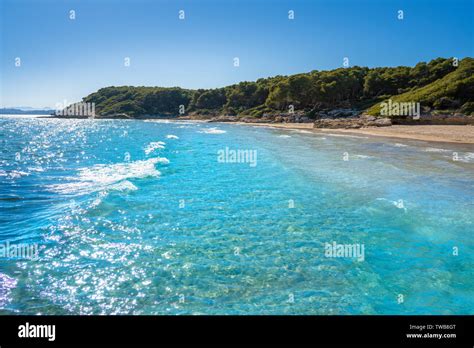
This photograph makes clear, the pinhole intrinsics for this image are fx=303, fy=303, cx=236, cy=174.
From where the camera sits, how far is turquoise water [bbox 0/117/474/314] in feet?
22.9

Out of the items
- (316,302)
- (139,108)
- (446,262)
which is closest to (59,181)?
(316,302)

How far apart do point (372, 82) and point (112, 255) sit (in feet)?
352

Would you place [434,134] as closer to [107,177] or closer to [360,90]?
[107,177]

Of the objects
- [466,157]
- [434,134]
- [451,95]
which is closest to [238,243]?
[466,157]

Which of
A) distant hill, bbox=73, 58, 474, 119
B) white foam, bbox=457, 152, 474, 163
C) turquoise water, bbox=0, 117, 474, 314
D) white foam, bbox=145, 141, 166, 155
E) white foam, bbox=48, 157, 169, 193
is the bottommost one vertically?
turquoise water, bbox=0, 117, 474, 314

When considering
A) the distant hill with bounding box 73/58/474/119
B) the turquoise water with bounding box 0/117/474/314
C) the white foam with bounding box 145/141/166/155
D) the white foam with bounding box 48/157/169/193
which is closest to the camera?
the turquoise water with bounding box 0/117/474/314

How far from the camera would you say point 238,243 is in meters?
10.1

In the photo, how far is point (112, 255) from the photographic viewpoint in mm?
9141

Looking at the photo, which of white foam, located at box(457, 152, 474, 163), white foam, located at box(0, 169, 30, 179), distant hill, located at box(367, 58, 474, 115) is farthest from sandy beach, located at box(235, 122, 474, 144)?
white foam, located at box(0, 169, 30, 179)

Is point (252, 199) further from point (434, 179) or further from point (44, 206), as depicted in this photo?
point (434, 179)

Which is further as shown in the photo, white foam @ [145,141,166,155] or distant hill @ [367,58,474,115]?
distant hill @ [367,58,474,115]

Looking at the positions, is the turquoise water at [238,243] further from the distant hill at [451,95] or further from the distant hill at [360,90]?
the distant hill at [360,90]

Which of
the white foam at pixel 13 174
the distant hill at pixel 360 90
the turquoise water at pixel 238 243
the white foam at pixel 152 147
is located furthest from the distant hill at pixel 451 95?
the white foam at pixel 13 174

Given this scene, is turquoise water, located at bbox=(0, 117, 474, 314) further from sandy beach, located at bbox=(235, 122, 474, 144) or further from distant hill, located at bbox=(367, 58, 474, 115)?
distant hill, located at bbox=(367, 58, 474, 115)
